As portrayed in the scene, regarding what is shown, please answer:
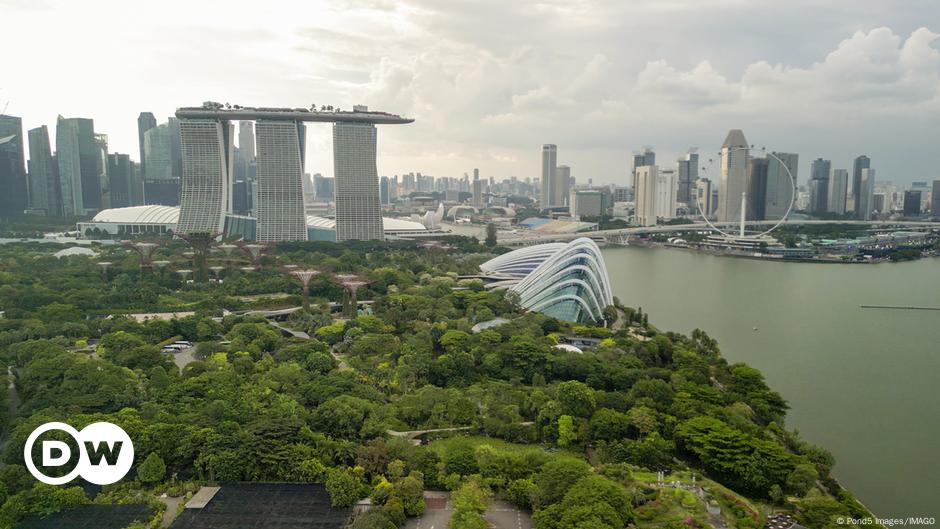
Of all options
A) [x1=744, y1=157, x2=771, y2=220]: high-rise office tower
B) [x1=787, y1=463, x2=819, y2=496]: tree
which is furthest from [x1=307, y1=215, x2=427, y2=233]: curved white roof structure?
[x1=744, y1=157, x2=771, y2=220]: high-rise office tower

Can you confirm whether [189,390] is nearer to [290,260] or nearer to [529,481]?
[529,481]

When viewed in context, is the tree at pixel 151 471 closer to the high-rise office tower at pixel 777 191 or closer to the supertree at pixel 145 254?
the supertree at pixel 145 254

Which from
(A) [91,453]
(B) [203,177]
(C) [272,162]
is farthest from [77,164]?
(A) [91,453]

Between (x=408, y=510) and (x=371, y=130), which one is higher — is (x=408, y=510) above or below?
below

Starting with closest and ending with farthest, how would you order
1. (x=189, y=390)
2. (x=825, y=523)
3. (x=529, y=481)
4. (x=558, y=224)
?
(x=825, y=523)
(x=529, y=481)
(x=189, y=390)
(x=558, y=224)

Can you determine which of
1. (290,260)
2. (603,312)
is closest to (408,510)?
(603,312)

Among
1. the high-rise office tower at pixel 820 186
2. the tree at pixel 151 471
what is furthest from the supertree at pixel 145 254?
the high-rise office tower at pixel 820 186

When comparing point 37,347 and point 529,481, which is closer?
point 529,481

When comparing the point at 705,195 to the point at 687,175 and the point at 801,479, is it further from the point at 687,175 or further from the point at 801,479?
the point at 801,479

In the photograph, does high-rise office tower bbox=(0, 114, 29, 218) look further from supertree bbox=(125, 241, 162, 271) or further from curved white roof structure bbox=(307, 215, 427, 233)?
supertree bbox=(125, 241, 162, 271)
